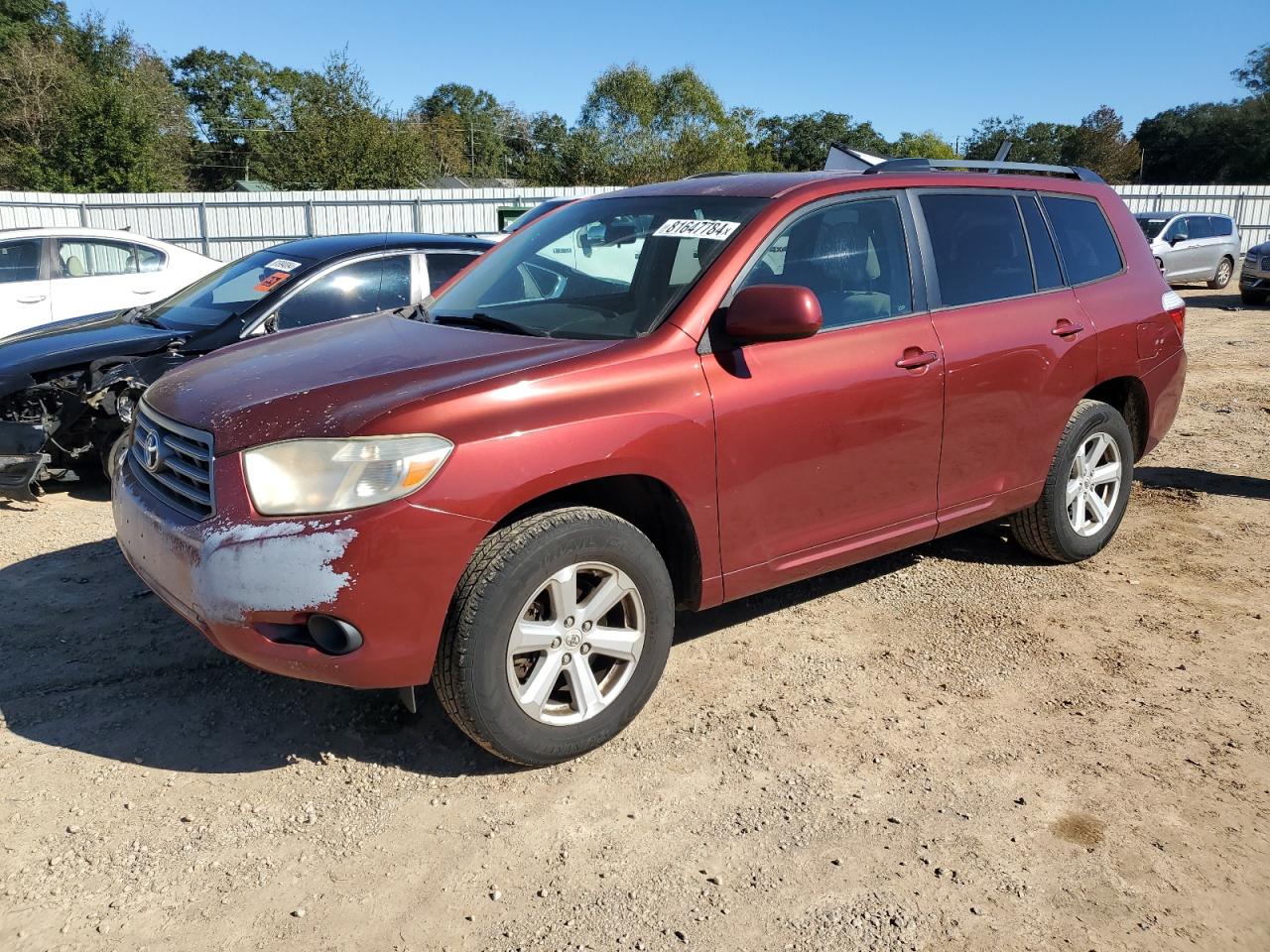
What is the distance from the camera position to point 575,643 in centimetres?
309

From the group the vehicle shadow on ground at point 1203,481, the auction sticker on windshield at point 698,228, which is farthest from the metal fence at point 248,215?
the auction sticker on windshield at point 698,228

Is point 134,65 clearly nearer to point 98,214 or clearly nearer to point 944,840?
point 98,214

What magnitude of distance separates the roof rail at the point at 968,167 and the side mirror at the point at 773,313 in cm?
114

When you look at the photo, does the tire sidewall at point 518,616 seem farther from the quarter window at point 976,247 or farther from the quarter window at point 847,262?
the quarter window at point 976,247

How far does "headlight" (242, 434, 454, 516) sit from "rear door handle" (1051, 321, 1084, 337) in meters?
2.97

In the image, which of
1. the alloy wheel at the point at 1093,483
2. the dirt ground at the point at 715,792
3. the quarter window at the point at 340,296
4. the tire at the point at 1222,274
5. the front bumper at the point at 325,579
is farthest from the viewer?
the tire at the point at 1222,274

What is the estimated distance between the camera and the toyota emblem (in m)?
3.22

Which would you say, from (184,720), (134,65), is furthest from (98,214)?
(134,65)

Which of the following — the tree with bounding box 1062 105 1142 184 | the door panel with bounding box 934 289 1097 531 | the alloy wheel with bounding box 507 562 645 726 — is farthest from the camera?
the tree with bounding box 1062 105 1142 184

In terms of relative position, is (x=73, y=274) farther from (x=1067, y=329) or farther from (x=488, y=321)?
(x=1067, y=329)

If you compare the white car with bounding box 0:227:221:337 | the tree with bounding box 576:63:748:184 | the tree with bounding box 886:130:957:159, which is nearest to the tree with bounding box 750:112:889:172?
the tree with bounding box 886:130:957:159

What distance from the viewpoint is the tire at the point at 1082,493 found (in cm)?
462

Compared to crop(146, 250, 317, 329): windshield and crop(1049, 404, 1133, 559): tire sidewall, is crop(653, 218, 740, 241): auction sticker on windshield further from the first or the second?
crop(146, 250, 317, 329): windshield

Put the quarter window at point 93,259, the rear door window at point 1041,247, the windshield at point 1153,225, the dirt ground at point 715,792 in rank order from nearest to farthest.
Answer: the dirt ground at point 715,792
the rear door window at point 1041,247
the quarter window at point 93,259
the windshield at point 1153,225
